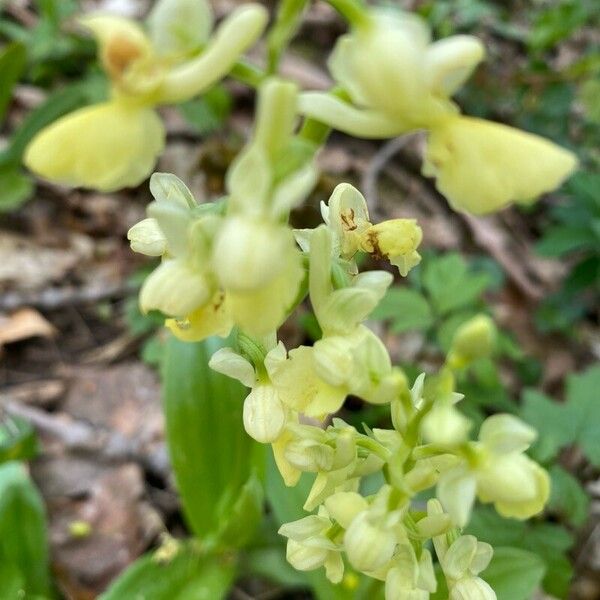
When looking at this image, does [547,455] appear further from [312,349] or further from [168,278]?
[168,278]

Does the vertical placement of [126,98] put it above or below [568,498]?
above

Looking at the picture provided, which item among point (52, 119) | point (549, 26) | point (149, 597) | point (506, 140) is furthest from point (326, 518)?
point (549, 26)

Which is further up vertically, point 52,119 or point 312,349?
point 312,349

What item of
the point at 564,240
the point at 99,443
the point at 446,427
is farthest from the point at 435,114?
the point at 564,240

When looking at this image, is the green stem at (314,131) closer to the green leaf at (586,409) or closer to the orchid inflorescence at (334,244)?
the orchid inflorescence at (334,244)

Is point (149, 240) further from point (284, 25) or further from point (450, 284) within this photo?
point (450, 284)

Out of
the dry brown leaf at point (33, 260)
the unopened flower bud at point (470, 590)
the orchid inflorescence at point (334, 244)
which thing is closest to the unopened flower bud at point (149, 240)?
the orchid inflorescence at point (334, 244)

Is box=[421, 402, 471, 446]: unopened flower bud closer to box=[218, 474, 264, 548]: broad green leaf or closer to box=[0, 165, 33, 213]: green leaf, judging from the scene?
box=[218, 474, 264, 548]: broad green leaf

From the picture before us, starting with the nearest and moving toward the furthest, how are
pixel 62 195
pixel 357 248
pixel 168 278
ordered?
pixel 168 278 → pixel 357 248 → pixel 62 195
